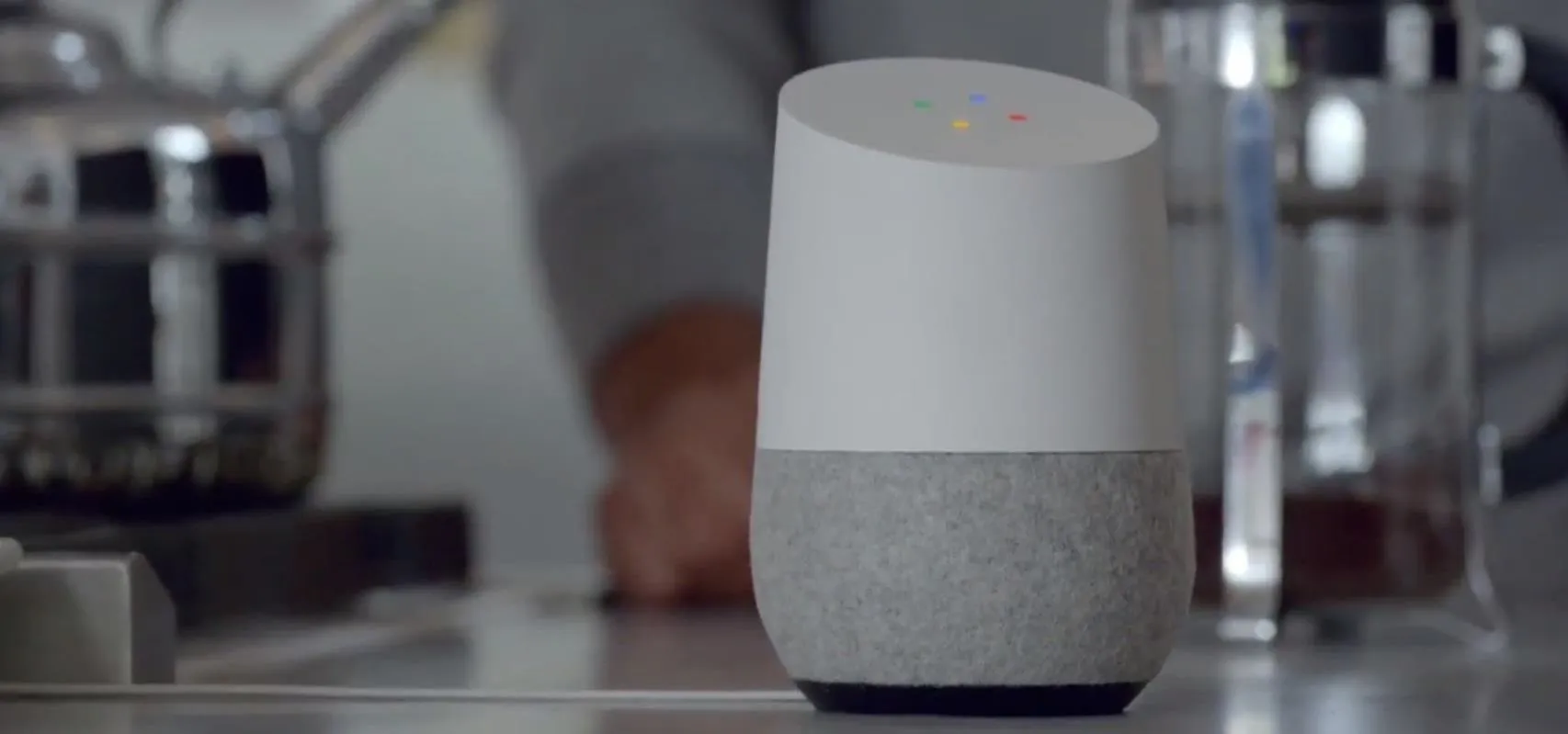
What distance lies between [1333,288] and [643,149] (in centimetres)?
58

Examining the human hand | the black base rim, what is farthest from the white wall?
the black base rim

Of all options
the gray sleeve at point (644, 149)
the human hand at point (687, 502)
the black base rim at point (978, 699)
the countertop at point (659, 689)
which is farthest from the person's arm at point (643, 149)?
the black base rim at point (978, 699)

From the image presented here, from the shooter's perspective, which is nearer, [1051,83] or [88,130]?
[1051,83]

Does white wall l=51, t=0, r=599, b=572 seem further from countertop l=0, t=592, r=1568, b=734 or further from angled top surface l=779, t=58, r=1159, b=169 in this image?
angled top surface l=779, t=58, r=1159, b=169

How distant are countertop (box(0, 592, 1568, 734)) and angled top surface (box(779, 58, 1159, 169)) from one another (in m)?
0.09

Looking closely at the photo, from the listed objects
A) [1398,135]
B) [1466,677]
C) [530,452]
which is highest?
[1398,135]

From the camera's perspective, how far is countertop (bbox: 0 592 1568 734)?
0.38 m

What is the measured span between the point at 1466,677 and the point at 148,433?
41 cm

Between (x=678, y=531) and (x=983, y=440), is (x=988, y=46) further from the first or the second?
(x=983, y=440)

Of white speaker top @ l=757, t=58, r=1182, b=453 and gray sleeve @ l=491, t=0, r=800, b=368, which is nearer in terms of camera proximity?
white speaker top @ l=757, t=58, r=1182, b=453

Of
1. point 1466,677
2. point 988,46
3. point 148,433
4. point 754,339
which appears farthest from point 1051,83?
point 988,46

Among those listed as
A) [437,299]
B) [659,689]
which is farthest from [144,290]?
[437,299]

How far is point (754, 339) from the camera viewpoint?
0.94 metres

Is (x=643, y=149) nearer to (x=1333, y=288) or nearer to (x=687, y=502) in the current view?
(x=687, y=502)
